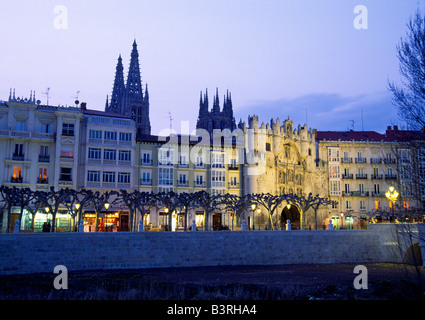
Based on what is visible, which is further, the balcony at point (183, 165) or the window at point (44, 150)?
the balcony at point (183, 165)

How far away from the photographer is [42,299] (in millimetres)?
24609

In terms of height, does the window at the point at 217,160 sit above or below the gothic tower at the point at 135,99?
below

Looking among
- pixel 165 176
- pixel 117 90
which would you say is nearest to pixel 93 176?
pixel 165 176

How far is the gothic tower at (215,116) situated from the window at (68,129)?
56968mm

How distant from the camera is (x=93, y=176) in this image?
52844 millimetres

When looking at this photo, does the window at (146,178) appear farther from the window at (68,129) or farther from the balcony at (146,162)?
the window at (68,129)

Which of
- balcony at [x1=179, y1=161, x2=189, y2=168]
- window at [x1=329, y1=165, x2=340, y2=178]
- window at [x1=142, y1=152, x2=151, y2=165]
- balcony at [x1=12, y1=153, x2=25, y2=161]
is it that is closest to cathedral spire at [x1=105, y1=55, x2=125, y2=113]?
balcony at [x1=179, y1=161, x2=189, y2=168]

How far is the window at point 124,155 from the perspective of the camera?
54.7 metres

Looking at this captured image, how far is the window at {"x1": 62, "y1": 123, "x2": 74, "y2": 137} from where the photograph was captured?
2060 inches

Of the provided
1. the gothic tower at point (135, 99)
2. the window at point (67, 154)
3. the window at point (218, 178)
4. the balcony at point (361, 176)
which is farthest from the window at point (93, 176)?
the gothic tower at point (135, 99)

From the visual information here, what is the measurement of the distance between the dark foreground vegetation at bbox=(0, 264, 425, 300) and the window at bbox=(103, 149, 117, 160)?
21260 millimetres

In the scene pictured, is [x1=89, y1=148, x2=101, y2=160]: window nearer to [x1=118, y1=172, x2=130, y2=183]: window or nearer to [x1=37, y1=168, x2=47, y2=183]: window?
[x1=118, y1=172, x2=130, y2=183]: window
